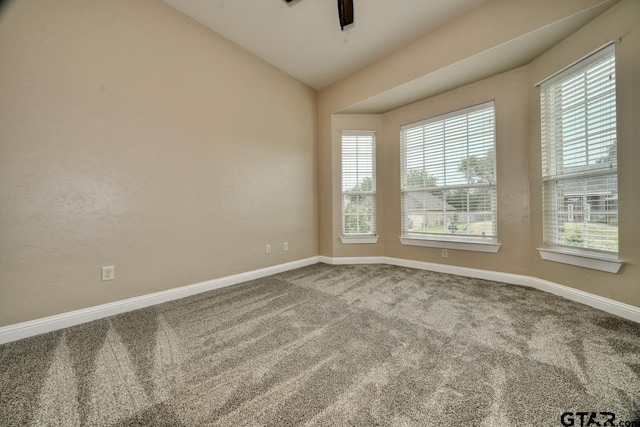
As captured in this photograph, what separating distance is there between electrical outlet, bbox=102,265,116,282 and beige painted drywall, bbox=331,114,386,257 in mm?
2746

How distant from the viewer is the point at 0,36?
1600mm

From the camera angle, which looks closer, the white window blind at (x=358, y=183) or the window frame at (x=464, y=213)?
the window frame at (x=464, y=213)

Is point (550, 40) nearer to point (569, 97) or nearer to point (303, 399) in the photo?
point (569, 97)

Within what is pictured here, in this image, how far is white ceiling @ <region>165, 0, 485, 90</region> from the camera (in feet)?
7.83

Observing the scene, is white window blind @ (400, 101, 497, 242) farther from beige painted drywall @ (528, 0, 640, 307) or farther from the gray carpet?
the gray carpet

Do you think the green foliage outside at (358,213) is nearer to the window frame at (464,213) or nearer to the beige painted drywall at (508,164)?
the window frame at (464,213)

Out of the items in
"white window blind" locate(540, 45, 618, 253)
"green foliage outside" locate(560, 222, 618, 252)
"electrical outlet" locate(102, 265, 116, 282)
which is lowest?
"electrical outlet" locate(102, 265, 116, 282)

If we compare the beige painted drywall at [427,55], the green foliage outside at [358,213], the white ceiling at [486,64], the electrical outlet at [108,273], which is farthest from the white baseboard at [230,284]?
the white ceiling at [486,64]

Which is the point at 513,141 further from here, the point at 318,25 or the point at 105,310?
the point at 105,310

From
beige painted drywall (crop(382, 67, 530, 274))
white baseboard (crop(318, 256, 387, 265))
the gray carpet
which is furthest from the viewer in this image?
white baseboard (crop(318, 256, 387, 265))

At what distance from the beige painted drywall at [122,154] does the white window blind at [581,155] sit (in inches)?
131

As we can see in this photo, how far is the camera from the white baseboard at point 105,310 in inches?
64.6

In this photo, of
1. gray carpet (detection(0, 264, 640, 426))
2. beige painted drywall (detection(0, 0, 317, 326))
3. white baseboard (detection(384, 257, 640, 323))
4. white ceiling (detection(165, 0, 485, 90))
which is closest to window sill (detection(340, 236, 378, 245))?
white baseboard (detection(384, 257, 640, 323))

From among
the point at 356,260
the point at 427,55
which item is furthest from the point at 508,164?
the point at 356,260
